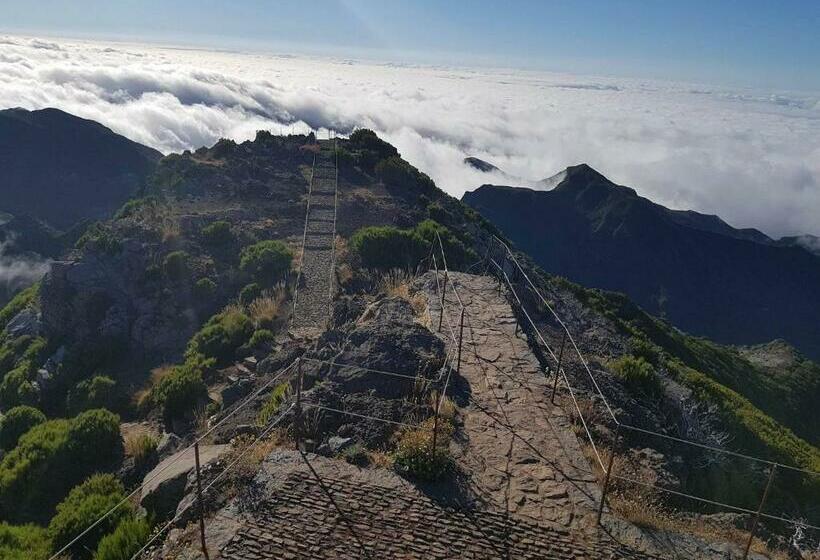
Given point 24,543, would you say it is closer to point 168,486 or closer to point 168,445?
point 168,445

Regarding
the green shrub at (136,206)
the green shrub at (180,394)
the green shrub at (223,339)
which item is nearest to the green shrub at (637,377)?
the green shrub at (180,394)

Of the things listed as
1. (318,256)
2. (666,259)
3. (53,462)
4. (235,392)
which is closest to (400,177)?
(318,256)

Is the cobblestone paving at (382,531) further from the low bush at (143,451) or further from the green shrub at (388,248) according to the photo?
the green shrub at (388,248)

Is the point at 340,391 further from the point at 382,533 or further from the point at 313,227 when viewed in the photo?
the point at 313,227

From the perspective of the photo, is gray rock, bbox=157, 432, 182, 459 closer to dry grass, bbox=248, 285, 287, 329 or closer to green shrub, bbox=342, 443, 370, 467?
green shrub, bbox=342, 443, 370, 467

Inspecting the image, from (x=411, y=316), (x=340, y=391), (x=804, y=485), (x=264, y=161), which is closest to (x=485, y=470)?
(x=340, y=391)
